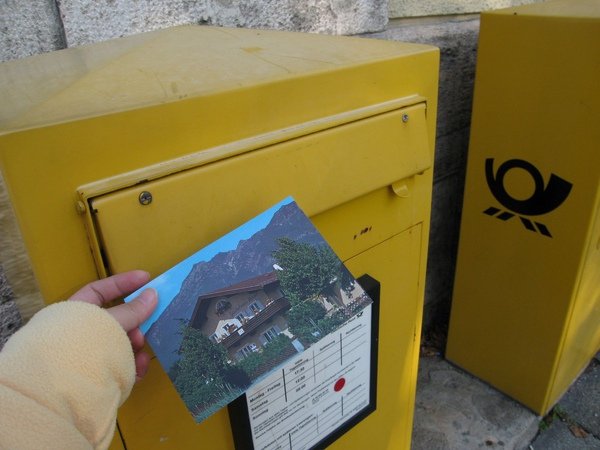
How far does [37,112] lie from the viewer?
2.28ft

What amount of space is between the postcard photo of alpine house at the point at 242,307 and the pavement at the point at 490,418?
162 centimetres

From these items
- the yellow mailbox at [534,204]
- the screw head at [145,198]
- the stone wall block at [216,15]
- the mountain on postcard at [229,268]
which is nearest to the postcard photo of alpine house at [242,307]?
the mountain on postcard at [229,268]

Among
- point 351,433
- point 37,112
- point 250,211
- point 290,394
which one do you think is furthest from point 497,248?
point 37,112

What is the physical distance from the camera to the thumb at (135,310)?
0.72 m

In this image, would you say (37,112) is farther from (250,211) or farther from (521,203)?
(521,203)

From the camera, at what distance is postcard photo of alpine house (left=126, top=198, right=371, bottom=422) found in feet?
2.49

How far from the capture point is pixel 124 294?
730 mm

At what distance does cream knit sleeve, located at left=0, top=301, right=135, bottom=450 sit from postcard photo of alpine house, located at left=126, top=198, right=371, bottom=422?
2.9 inches

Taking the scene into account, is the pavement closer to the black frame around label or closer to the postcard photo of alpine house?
the black frame around label

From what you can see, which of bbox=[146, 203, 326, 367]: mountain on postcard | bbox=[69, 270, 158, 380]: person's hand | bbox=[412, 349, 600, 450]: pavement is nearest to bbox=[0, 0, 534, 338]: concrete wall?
bbox=[69, 270, 158, 380]: person's hand

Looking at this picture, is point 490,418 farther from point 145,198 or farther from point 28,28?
point 28,28

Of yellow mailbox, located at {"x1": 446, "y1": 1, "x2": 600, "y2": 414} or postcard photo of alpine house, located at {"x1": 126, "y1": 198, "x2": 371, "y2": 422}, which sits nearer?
postcard photo of alpine house, located at {"x1": 126, "y1": 198, "x2": 371, "y2": 422}

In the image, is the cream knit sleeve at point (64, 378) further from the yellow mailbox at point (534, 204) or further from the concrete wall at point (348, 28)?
the yellow mailbox at point (534, 204)

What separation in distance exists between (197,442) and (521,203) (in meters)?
1.60
